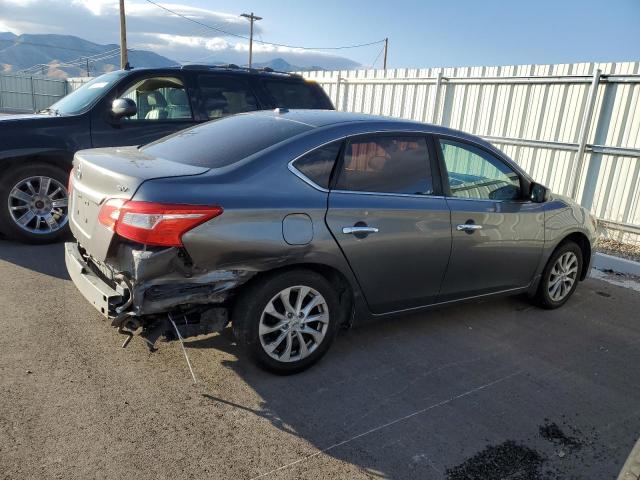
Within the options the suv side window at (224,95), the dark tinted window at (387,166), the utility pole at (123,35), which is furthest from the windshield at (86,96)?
the utility pole at (123,35)

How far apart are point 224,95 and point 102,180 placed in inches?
150

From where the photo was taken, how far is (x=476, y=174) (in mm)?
4398

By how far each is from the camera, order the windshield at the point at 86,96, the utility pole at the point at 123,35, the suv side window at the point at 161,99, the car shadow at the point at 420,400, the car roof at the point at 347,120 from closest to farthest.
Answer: the car shadow at the point at 420,400 → the car roof at the point at 347,120 → the windshield at the point at 86,96 → the suv side window at the point at 161,99 → the utility pole at the point at 123,35

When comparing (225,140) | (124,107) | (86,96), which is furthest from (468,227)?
(86,96)

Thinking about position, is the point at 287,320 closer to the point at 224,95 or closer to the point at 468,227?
the point at 468,227

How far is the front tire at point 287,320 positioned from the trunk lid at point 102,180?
33.1 inches

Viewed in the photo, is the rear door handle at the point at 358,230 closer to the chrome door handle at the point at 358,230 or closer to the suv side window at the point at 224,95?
the chrome door handle at the point at 358,230

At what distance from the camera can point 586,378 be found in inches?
150

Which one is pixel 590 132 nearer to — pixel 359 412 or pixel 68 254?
pixel 359 412

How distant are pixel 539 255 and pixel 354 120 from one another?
7.37ft

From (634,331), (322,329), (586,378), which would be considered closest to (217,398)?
(322,329)

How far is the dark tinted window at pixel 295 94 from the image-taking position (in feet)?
23.1

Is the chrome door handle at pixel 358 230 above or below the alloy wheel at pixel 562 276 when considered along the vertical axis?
above

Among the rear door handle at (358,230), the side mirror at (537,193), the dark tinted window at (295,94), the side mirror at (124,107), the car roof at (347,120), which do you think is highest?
the dark tinted window at (295,94)
